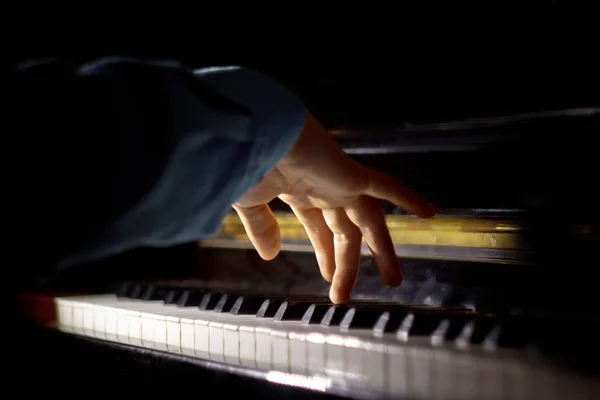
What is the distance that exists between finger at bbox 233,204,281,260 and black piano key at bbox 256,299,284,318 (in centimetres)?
12

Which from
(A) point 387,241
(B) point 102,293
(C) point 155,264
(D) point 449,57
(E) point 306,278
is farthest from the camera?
(C) point 155,264

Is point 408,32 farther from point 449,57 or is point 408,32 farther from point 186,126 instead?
point 186,126

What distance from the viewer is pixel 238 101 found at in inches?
36.5

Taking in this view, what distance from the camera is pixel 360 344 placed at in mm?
857

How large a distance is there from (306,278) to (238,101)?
0.55m

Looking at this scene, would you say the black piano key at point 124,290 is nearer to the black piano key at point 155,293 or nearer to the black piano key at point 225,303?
the black piano key at point 155,293

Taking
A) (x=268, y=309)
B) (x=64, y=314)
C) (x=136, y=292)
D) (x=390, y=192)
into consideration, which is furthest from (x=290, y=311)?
(x=64, y=314)

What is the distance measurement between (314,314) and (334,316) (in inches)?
1.6

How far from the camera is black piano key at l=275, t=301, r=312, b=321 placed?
3.43 ft

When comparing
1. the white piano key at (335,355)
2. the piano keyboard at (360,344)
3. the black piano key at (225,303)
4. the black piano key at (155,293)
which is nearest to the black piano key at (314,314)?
the piano keyboard at (360,344)

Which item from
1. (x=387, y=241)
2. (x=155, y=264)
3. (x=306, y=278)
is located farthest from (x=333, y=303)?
(x=155, y=264)

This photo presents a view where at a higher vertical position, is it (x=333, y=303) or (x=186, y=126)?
(x=186, y=126)

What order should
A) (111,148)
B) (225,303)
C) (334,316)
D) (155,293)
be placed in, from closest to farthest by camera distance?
(111,148) < (334,316) < (225,303) < (155,293)

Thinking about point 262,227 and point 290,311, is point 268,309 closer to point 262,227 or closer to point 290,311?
point 290,311
